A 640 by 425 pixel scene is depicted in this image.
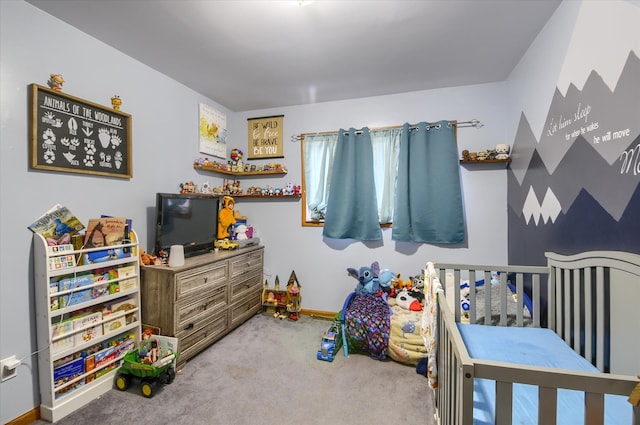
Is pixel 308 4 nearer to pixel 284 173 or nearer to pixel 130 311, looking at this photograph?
pixel 284 173

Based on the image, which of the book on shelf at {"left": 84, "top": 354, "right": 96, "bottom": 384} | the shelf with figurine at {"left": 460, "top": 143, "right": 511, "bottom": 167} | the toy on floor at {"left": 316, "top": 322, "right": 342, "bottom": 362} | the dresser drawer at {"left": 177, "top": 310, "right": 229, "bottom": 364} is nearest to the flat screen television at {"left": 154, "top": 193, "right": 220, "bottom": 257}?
the dresser drawer at {"left": 177, "top": 310, "right": 229, "bottom": 364}

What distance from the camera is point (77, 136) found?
5.98 ft

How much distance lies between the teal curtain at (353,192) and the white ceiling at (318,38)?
57 cm

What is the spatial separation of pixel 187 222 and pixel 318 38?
1860 millimetres

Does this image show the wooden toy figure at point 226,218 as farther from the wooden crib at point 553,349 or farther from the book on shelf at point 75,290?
the wooden crib at point 553,349

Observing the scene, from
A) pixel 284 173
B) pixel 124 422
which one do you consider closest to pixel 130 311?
pixel 124 422

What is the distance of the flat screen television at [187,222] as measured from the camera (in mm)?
2229

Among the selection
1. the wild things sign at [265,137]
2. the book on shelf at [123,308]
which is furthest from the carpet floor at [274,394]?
the wild things sign at [265,137]

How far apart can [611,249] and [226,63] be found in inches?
109

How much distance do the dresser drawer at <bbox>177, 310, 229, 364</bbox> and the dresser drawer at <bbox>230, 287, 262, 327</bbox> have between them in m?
0.12

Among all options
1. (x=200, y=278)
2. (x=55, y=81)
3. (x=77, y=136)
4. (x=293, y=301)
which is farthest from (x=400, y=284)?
(x=55, y=81)

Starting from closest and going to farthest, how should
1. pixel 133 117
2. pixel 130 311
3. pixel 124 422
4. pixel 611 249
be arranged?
pixel 611 249, pixel 124 422, pixel 130 311, pixel 133 117

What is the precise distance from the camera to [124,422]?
5.12ft

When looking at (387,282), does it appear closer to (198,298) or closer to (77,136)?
(198,298)
